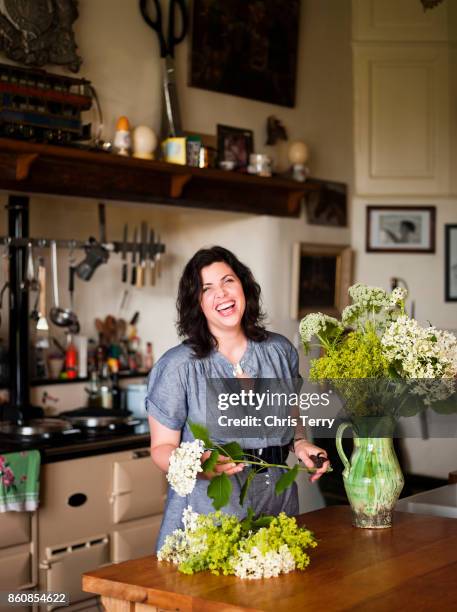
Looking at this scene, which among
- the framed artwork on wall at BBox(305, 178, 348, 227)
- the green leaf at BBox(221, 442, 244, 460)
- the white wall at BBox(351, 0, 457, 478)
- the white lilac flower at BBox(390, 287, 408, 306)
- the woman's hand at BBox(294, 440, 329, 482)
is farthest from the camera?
the white wall at BBox(351, 0, 457, 478)

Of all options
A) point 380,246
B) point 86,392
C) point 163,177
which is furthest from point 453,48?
point 86,392

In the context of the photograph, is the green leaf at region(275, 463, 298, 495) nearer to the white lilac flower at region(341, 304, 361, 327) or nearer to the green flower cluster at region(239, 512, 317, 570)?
the green flower cluster at region(239, 512, 317, 570)

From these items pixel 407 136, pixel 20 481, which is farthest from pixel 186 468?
pixel 407 136

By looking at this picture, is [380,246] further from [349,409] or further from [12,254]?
[349,409]

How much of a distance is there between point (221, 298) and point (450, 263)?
3.33 metres

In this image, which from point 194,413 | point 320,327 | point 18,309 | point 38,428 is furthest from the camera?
point 18,309

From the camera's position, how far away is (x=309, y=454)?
2.53 meters

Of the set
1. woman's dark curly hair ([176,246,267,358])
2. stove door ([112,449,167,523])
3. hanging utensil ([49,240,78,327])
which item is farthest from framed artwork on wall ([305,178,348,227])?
woman's dark curly hair ([176,246,267,358])

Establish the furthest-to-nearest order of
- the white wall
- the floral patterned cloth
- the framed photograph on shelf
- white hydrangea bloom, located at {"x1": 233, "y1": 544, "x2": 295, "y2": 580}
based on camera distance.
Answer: the white wall → the framed photograph on shelf → the floral patterned cloth → white hydrangea bloom, located at {"x1": 233, "y1": 544, "x2": 295, "y2": 580}

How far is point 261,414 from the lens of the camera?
245cm

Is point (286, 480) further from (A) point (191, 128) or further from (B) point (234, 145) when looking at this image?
(B) point (234, 145)

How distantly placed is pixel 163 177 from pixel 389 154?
5.94 feet

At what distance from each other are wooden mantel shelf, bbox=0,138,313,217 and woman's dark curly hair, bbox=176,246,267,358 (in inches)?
52.8

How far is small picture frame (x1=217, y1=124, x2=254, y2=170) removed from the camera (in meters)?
5.00
